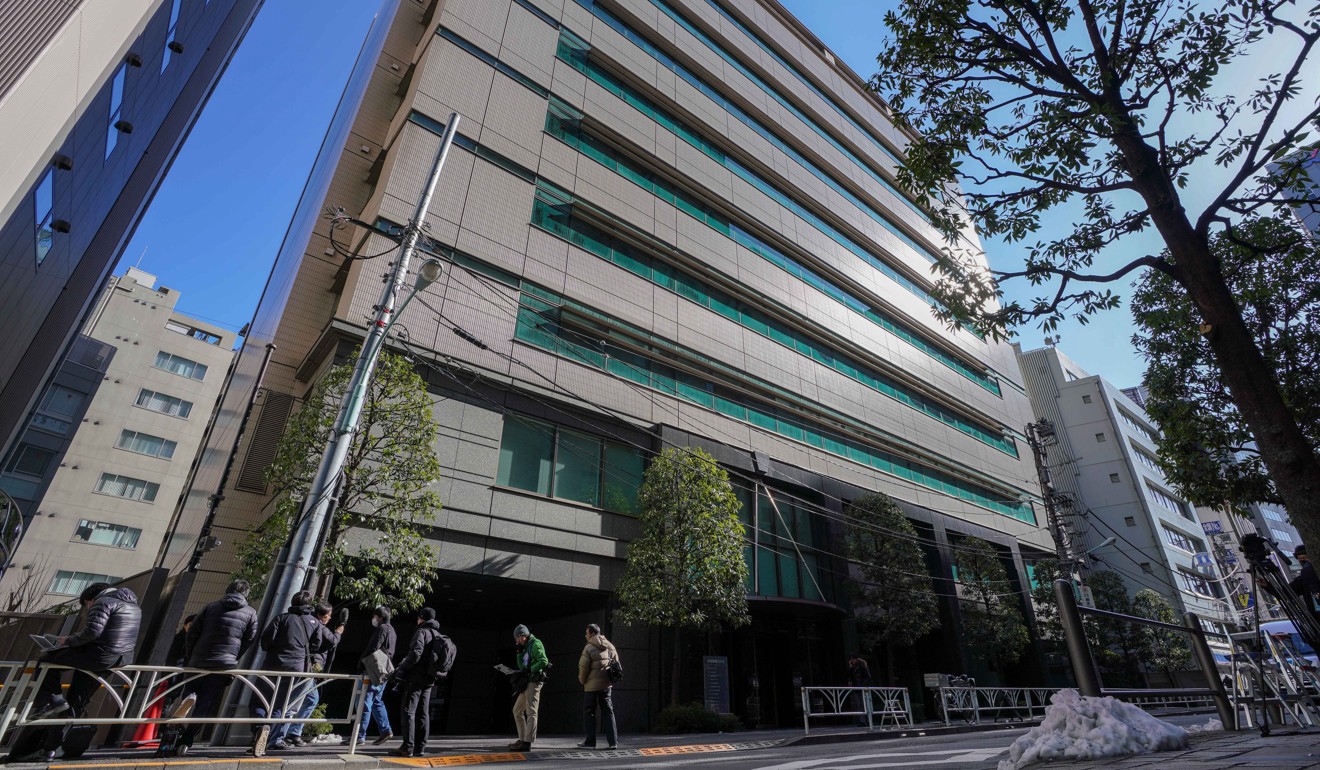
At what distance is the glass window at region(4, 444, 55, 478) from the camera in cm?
3005

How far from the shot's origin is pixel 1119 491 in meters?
47.9

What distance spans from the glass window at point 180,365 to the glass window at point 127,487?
8.75 metres

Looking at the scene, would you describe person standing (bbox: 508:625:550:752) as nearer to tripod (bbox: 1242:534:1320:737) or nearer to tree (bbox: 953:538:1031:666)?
tripod (bbox: 1242:534:1320:737)

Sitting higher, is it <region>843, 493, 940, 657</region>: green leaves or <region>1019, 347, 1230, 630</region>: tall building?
<region>1019, 347, 1230, 630</region>: tall building

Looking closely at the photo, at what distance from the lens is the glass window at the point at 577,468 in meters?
15.0

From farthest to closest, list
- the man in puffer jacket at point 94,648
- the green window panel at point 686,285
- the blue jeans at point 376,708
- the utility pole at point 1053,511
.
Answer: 1. the utility pole at point 1053,511
2. the green window panel at point 686,285
3. the blue jeans at point 376,708
4. the man in puffer jacket at point 94,648

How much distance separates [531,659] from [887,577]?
1384 centimetres

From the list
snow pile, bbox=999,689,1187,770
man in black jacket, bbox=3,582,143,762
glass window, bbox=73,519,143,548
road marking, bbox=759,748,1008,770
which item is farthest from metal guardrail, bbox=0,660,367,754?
glass window, bbox=73,519,143,548

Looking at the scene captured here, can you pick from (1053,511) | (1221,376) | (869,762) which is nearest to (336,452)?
(869,762)

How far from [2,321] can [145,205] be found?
9801 millimetres

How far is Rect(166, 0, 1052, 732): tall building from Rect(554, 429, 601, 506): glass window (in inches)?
3.2

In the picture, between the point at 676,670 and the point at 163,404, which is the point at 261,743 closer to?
the point at 676,670

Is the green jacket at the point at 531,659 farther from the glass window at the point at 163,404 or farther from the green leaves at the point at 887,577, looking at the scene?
the glass window at the point at 163,404

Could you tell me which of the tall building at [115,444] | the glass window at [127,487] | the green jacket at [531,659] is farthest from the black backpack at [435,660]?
the glass window at [127,487]
